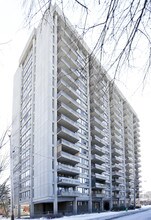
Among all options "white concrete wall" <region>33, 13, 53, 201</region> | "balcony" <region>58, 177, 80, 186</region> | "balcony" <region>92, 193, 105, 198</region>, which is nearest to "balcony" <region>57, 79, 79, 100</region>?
"white concrete wall" <region>33, 13, 53, 201</region>

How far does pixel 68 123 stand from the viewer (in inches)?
2608

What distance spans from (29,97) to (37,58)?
29.7ft

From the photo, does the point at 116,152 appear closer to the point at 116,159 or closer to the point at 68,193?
the point at 116,159

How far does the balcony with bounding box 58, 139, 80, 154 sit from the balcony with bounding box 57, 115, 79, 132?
3.38m

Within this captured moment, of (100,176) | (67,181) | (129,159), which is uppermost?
(129,159)

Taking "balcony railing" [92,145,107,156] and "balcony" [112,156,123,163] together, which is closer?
"balcony railing" [92,145,107,156]

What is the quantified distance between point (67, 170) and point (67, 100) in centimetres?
1283

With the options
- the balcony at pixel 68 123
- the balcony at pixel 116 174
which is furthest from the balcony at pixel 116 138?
the balcony at pixel 68 123

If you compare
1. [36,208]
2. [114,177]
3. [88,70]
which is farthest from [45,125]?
[88,70]

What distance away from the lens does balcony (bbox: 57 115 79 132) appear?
64.0 m

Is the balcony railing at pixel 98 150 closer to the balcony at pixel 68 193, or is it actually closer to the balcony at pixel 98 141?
the balcony at pixel 98 141

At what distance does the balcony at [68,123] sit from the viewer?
6395cm

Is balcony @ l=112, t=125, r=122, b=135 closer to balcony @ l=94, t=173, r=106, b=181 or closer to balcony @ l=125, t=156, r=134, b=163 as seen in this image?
balcony @ l=125, t=156, r=134, b=163

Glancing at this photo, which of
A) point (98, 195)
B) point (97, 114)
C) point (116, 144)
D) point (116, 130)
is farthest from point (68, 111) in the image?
point (116, 130)
